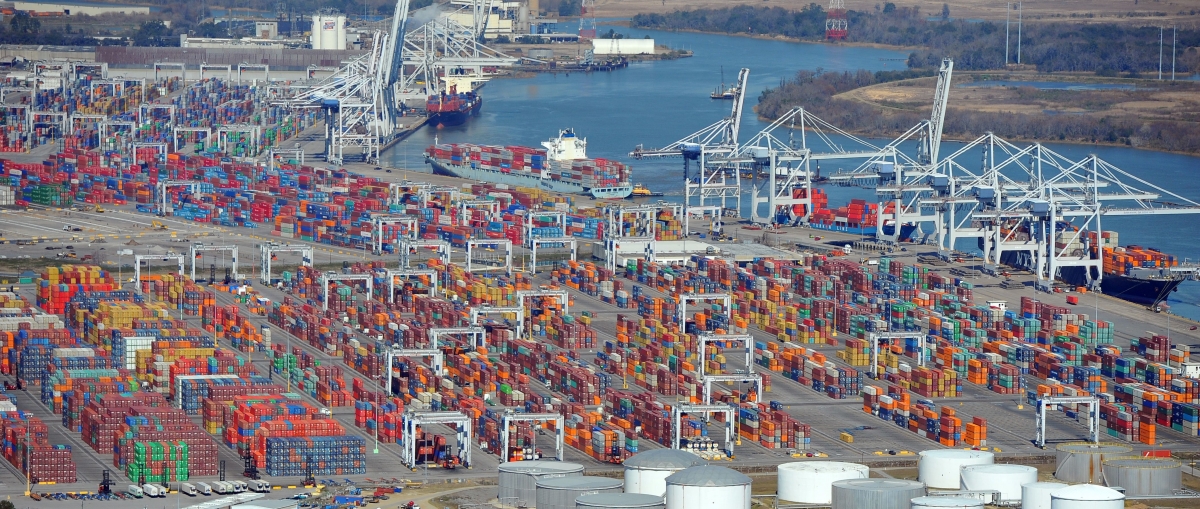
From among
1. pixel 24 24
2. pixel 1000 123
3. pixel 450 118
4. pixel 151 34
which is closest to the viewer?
pixel 1000 123

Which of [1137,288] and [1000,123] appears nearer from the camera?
[1137,288]

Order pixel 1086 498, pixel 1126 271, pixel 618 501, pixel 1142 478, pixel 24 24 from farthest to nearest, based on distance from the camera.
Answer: pixel 24 24 < pixel 1126 271 < pixel 1142 478 < pixel 618 501 < pixel 1086 498

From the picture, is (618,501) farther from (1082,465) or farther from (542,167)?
(542,167)

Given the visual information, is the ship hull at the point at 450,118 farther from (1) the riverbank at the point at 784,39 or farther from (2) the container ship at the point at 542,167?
(1) the riverbank at the point at 784,39

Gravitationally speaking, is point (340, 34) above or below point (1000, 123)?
above

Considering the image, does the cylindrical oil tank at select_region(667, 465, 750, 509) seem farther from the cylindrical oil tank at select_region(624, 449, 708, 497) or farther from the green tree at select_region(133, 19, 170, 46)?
the green tree at select_region(133, 19, 170, 46)

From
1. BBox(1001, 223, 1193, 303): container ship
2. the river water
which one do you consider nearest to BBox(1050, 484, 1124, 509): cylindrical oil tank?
BBox(1001, 223, 1193, 303): container ship

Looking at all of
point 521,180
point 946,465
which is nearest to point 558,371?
point 946,465
